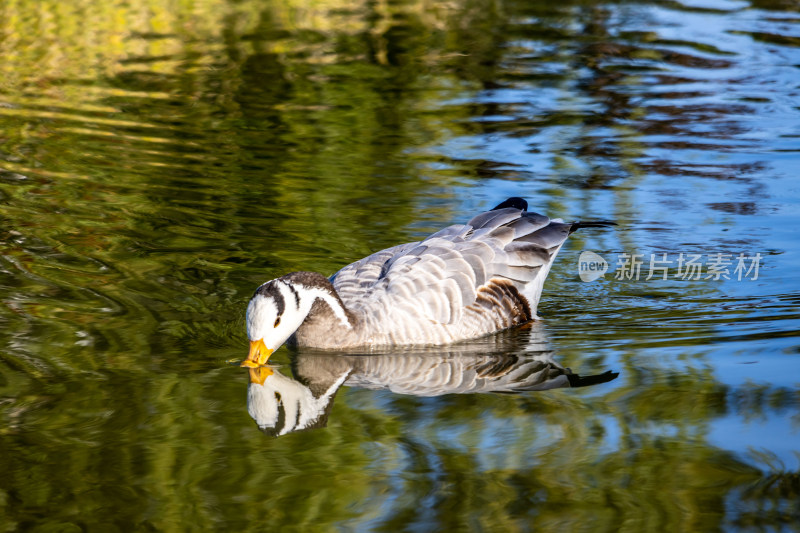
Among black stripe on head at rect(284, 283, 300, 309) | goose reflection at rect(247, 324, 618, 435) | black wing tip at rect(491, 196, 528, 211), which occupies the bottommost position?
goose reflection at rect(247, 324, 618, 435)

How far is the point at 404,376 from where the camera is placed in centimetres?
752

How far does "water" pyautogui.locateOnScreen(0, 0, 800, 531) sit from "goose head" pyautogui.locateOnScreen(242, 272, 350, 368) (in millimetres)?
289

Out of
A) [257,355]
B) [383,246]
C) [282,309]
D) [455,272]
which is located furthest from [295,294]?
[383,246]

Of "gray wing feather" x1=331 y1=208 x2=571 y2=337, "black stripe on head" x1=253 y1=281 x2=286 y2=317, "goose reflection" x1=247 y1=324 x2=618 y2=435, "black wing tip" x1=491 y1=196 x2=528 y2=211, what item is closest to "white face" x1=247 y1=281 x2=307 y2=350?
"black stripe on head" x1=253 y1=281 x2=286 y2=317

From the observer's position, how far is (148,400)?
6.95m

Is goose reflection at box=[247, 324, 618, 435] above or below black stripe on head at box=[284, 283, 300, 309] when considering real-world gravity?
below

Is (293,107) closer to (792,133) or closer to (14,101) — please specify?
(14,101)

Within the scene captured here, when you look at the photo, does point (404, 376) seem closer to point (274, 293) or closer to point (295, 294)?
point (295, 294)

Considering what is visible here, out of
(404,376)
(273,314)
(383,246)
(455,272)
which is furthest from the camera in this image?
(383,246)

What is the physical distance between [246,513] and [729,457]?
2654mm

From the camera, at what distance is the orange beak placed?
741 centimetres

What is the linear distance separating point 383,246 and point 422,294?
7.16ft

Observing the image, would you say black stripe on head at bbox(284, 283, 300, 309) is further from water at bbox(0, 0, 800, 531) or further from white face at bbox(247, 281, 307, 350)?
water at bbox(0, 0, 800, 531)

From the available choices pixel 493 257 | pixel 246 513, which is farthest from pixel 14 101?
pixel 246 513
